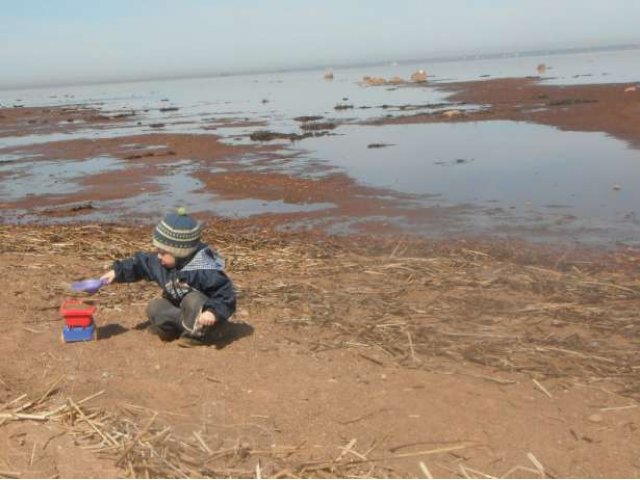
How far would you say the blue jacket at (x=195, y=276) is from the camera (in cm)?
466

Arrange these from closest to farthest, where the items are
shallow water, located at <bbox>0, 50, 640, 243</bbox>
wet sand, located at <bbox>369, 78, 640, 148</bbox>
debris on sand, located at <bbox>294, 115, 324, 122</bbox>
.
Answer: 1. shallow water, located at <bbox>0, 50, 640, 243</bbox>
2. wet sand, located at <bbox>369, 78, 640, 148</bbox>
3. debris on sand, located at <bbox>294, 115, 324, 122</bbox>

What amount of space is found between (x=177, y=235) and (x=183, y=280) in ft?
1.32

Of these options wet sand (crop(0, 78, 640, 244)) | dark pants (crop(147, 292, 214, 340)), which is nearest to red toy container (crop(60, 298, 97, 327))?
dark pants (crop(147, 292, 214, 340))

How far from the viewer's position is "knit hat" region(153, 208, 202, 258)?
4477 millimetres

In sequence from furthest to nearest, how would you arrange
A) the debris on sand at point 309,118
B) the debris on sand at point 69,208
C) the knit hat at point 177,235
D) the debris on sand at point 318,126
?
1. the debris on sand at point 309,118
2. the debris on sand at point 318,126
3. the debris on sand at point 69,208
4. the knit hat at point 177,235

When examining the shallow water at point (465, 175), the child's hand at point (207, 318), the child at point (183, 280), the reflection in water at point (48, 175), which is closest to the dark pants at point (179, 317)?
the child at point (183, 280)

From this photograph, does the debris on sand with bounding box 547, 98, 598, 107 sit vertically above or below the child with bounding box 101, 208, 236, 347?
below

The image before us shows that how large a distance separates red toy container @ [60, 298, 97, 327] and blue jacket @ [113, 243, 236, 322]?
0.97 feet

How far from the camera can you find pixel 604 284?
6094 mm

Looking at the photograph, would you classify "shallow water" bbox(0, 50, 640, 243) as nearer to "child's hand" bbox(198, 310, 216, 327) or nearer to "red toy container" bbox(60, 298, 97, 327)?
"child's hand" bbox(198, 310, 216, 327)

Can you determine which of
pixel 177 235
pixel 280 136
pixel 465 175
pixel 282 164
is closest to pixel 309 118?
pixel 280 136

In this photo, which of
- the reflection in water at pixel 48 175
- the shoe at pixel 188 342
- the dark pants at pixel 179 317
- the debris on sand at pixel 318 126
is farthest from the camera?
the debris on sand at pixel 318 126

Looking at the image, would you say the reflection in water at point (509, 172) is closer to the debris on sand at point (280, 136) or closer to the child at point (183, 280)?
the debris on sand at point (280, 136)

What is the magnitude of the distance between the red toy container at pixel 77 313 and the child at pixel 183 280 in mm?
279
